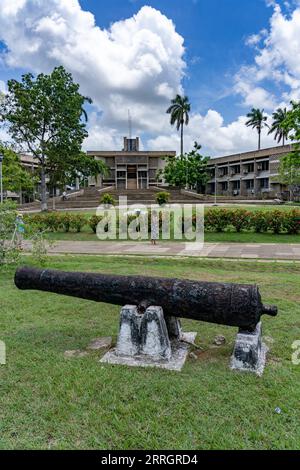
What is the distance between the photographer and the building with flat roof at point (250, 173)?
146ft

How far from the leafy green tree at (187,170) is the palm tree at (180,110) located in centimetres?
504

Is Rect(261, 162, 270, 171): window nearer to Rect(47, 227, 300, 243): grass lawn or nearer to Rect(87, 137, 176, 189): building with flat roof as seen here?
Rect(87, 137, 176, 189): building with flat roof

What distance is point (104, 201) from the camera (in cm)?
2811

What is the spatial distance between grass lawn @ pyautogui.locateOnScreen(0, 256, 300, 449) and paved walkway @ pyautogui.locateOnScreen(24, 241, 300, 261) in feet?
19.7

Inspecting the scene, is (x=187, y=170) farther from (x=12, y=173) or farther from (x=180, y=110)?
(x=12, y=173)

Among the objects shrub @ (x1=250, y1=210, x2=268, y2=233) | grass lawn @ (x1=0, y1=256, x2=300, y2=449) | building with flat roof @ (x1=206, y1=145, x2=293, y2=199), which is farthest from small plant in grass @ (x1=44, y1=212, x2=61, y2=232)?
building with flat roof @ (x1=206, y1=145, x2=293, y2=199)

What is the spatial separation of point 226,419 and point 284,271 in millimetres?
6147

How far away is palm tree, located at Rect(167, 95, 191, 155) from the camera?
5100 cm

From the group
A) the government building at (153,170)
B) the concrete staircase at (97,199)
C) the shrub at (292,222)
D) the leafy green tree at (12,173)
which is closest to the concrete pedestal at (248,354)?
the shrub at (292,222)

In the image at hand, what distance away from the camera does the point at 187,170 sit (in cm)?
4481

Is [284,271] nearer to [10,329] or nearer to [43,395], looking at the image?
[10,329]

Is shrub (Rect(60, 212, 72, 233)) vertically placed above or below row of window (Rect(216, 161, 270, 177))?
below

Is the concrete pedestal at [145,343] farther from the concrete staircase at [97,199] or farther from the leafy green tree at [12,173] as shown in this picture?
the concrete staircase at [97,199]
